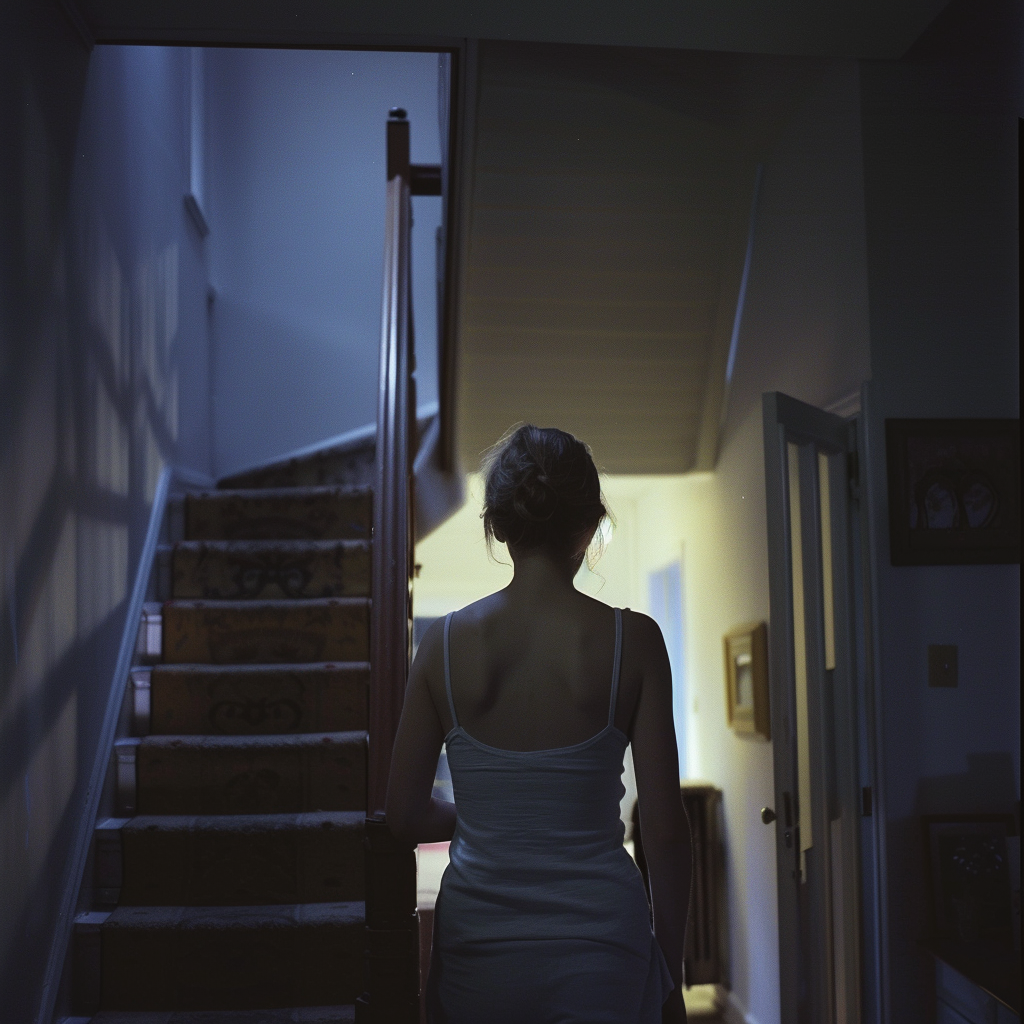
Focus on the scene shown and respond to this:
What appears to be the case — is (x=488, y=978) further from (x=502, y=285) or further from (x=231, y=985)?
(x=502, y=285)

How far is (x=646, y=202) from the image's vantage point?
10.6 ft

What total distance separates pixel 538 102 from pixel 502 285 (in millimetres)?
636

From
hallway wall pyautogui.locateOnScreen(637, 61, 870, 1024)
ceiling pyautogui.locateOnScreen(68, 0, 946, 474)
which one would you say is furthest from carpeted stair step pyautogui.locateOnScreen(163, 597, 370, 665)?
hallway wall pyautogui.locateOnScreen(637, 61, 870, 1024)

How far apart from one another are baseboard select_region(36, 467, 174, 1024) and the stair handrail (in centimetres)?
105

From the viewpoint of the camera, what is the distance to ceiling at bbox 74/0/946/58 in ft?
7.67

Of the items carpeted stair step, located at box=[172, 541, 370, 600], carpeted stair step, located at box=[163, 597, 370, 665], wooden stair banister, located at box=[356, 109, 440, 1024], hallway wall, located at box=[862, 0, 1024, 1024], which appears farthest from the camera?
carpeted stair step, located at box=[172, 541, 370, 600]

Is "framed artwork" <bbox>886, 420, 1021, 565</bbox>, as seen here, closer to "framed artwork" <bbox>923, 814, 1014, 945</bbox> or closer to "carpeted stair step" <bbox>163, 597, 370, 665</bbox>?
"framed artwork" <bbox>923, 814, 1014, 945</bbox>

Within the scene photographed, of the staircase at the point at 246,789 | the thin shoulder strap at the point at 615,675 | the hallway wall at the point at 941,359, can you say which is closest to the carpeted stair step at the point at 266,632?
the staircase at the point at 246,789

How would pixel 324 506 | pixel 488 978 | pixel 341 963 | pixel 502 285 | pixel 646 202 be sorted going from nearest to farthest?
1. pixel 488 978
2. pixel 341 963
3. pixel 646 202
4. pixel 502 285
5. pixel 324 506

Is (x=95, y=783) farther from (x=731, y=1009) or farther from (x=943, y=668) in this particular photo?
(x=731, y=1009)

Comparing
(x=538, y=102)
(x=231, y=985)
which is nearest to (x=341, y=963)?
(x=231, y=985)

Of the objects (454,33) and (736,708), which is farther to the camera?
(736,708)

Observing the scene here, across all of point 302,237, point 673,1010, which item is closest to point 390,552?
point 673,1010

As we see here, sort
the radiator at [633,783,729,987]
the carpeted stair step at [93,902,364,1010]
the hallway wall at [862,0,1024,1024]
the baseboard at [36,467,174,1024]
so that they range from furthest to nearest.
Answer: the radiator at [633,783,729,987] < the hallway wall at [862,0,1024,1024] < the carpeted stair step at [93,902,364,1010] < the baseboard at [36,467,174,1024]
